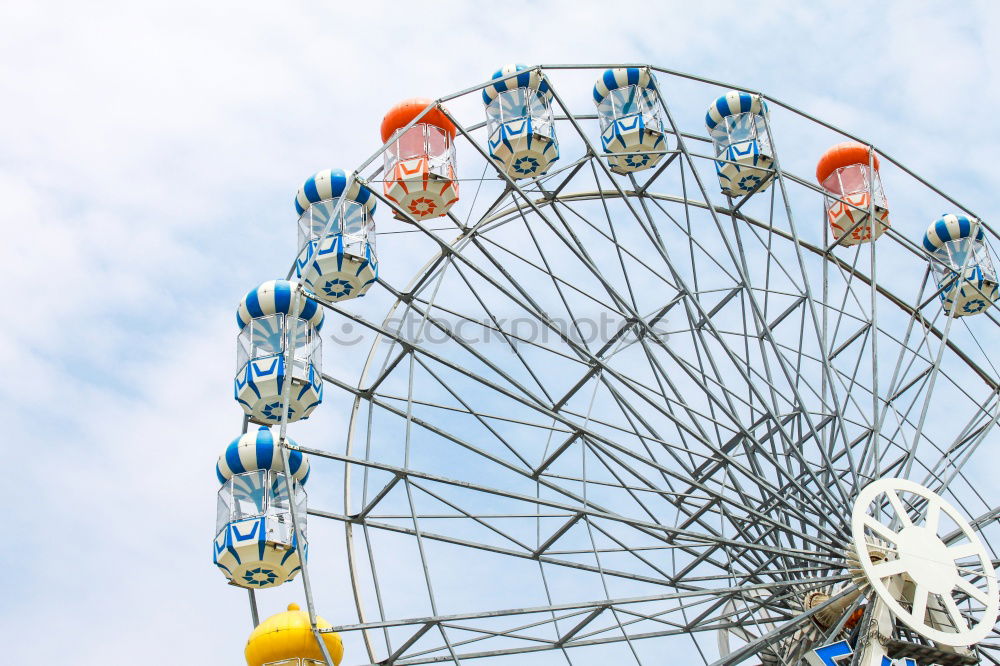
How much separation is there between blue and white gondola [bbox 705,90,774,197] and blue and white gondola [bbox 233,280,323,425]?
6.60 meters

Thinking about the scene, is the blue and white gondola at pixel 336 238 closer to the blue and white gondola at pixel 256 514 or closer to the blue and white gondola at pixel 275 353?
the blue and white gondola at pixel 275 353

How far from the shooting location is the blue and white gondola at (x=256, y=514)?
12516 mm

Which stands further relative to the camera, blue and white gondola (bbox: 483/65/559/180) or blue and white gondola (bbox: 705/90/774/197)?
blue and white gondola (bbox: 705/90/774/197)

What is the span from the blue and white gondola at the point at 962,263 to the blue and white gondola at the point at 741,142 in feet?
9.33

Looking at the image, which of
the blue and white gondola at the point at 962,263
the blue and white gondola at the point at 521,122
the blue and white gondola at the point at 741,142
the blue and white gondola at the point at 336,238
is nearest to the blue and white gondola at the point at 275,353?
the blue and white gondola at the point at 336,238

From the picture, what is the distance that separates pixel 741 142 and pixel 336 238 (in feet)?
20.8

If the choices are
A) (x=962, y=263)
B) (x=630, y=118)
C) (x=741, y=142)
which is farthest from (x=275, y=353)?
(x=962, y=263)

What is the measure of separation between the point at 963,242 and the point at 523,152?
708 centimetres

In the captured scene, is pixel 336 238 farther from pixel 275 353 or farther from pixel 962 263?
pixel 962 263

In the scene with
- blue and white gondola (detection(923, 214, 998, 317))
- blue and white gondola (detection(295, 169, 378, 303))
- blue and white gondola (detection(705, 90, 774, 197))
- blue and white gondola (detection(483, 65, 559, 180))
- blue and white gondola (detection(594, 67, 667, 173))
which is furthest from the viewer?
blue and white gondola (detection(923, 214, 998, 317))

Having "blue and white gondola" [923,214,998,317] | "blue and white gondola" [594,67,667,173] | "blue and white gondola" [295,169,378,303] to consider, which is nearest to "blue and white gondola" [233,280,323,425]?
"blue and white gondola" [295,169,378,303]

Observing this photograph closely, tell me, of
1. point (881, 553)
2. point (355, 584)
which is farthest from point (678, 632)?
point (355, 584)

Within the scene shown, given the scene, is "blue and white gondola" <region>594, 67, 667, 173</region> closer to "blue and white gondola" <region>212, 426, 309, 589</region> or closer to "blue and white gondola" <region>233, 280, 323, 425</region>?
"blue and white gondola" <region>233, 280, 323, 425</region>

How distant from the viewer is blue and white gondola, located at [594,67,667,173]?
16156 mm
